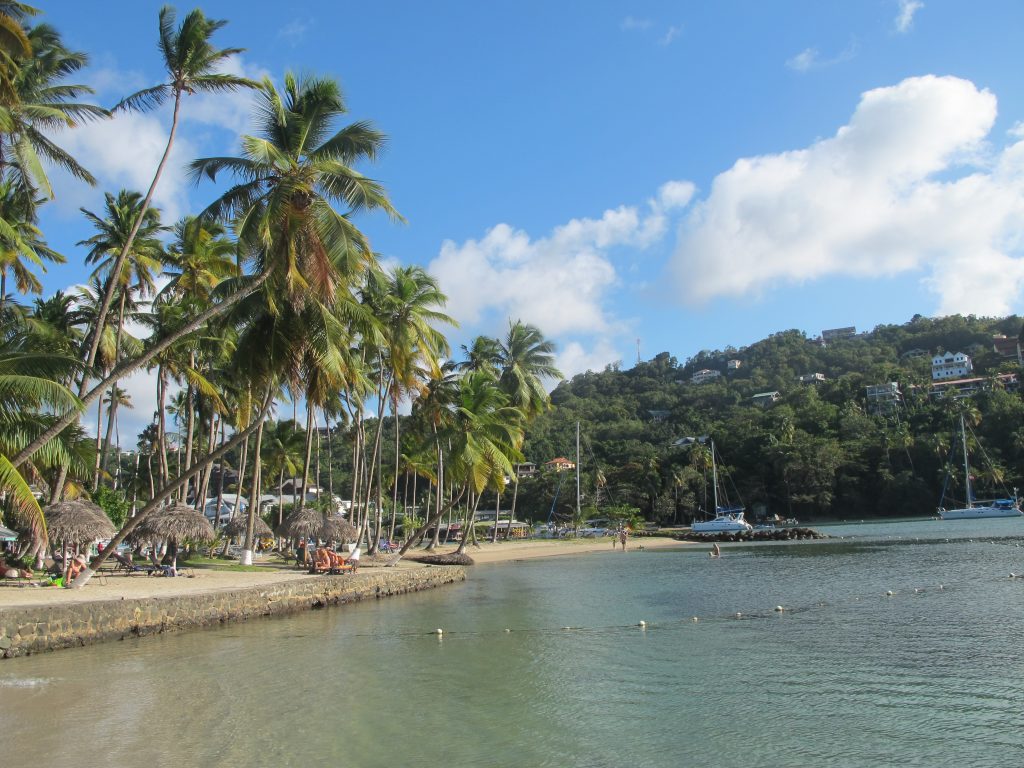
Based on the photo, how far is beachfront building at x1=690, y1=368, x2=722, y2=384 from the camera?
148 metres

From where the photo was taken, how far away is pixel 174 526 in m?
22.6

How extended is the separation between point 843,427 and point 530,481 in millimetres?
37210

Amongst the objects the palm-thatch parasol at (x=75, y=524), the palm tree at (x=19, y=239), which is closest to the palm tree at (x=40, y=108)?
the palm tree at (x=19, y=239)

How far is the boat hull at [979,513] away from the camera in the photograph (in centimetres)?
6781

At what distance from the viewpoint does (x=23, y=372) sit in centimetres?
1451

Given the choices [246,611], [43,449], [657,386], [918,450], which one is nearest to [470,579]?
[246,611]

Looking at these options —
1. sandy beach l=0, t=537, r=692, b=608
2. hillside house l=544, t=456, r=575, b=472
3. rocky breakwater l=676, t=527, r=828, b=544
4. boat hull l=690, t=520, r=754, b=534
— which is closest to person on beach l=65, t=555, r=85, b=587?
sandy beach l=0, t=537, r=692, b=608

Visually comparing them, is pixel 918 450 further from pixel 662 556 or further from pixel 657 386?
pixel 657 386

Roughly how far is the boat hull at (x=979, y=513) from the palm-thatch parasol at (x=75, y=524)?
240ft

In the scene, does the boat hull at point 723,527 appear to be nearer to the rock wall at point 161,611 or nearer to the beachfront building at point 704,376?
the rock wall at point 161,611

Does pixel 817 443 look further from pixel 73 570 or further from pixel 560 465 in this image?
pixel 73 570

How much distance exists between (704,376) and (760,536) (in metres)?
96.2

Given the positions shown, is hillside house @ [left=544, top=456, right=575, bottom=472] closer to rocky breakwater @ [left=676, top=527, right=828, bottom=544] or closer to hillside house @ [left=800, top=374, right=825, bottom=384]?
rocky breakwater @ [left=676, top=527, right=828, bottom=544]

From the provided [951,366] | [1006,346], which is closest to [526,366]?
[951,366]
